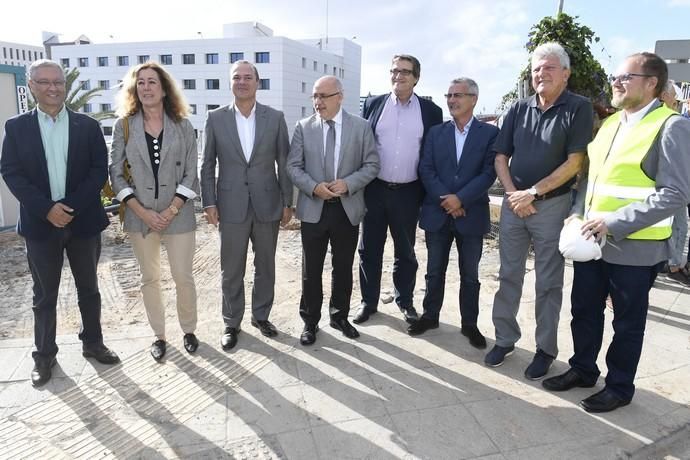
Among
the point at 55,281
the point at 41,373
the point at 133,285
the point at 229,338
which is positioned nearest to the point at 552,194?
the point at 229,338

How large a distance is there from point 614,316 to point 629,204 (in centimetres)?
73

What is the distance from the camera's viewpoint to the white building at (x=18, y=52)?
269ft

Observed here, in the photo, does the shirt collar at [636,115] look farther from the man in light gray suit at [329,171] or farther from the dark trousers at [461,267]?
the man in light gray suit at [329,171]

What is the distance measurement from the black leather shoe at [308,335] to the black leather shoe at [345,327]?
22cm

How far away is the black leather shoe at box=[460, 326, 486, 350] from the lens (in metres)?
3.85

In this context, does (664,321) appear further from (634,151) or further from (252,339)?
(252,339)

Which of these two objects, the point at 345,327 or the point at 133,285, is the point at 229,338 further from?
the point at 133,285

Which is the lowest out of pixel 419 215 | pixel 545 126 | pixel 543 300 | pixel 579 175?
pixel 543 300

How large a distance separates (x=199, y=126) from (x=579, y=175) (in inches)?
2063

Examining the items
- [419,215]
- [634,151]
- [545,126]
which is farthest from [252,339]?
[634,151]

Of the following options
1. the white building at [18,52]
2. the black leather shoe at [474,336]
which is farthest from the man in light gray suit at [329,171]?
the white building at [18,52]

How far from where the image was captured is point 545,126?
3199 millimetres

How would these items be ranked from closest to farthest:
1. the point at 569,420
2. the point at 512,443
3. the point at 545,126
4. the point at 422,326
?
the point at 512,443, the point at 569,420, the point at 545,126, the point at 422,326

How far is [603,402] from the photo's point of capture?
9.79 ft
